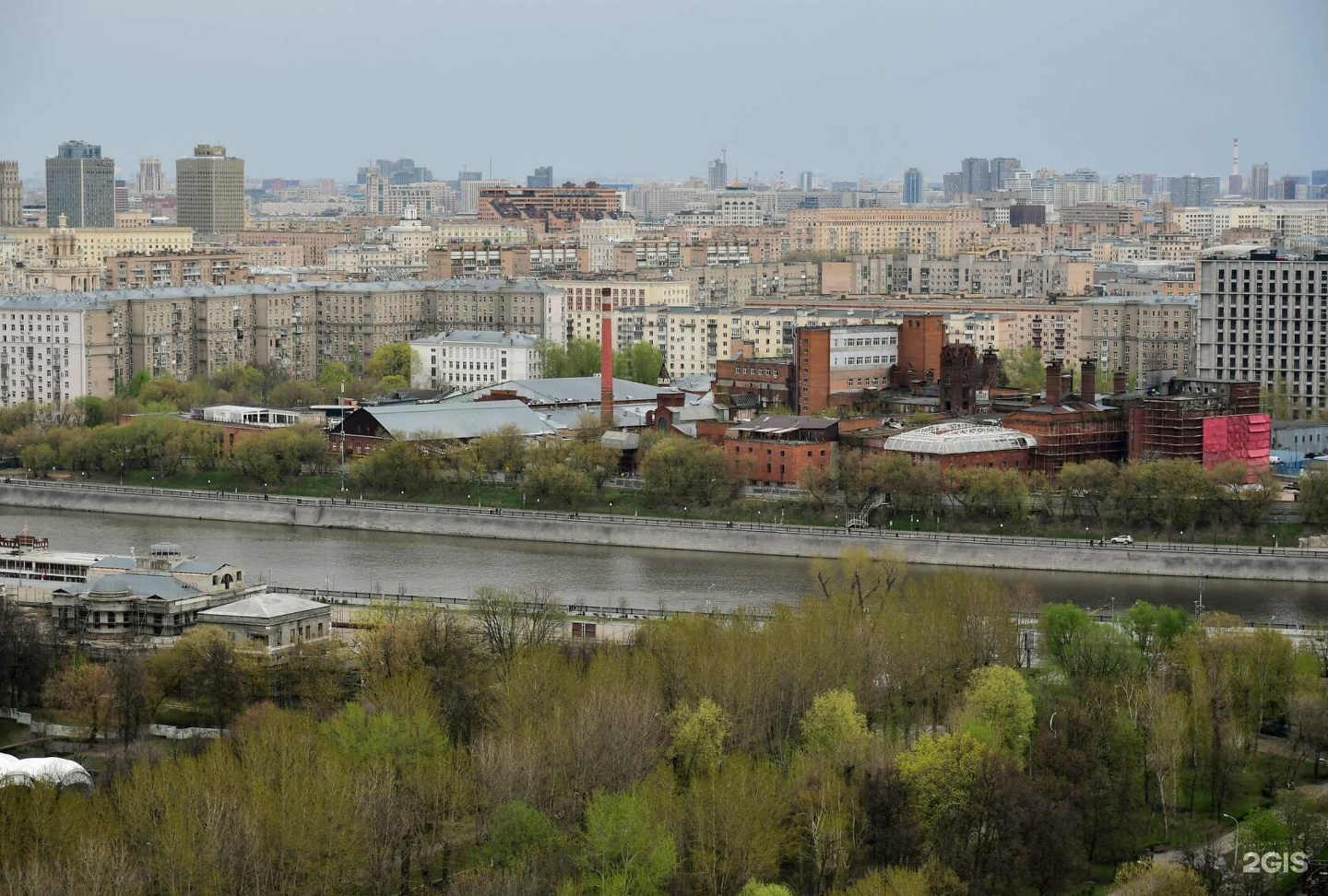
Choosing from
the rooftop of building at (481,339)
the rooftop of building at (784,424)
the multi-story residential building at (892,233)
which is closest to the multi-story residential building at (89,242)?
the multi-story residential building at (892,233)

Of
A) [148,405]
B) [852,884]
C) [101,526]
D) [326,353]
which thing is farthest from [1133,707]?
[326,353]

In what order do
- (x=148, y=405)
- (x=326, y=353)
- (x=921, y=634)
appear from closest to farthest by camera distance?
(x=921, y=634) < (x=148, y=405) < (x=326, y=353)

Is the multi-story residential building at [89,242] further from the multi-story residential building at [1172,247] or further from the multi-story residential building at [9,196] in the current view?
the multi-story residential building at [1172,247]

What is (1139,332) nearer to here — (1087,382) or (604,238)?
(1087,382)

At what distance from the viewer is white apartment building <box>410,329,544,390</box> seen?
5753 centimetres

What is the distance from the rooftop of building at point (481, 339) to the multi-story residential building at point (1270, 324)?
620 inches

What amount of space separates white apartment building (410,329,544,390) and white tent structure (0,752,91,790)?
35.7m

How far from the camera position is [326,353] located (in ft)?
212

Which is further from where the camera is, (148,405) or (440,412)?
(148,405)

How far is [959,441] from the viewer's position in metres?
39.9

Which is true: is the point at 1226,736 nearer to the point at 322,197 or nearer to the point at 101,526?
the point at 101,526

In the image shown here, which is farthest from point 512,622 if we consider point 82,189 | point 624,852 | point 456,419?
point 82,189

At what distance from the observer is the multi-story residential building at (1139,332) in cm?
5872

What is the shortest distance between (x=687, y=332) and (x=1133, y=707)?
3800 centimetres
